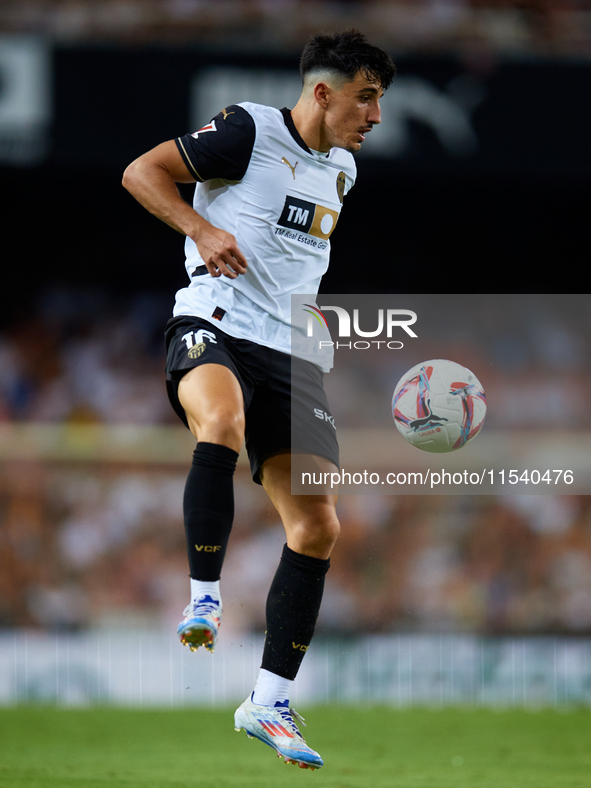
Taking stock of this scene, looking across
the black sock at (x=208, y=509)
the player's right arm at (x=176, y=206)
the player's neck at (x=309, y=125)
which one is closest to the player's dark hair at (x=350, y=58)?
the player's neck at (x=309, y=125)

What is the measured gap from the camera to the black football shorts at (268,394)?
13.6 ft

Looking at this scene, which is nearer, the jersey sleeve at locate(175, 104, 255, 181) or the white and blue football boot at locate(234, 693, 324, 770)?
the white and blue football boot at locate(234, 693, 324, 770)

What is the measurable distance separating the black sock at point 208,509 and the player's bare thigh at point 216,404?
0.05 meters

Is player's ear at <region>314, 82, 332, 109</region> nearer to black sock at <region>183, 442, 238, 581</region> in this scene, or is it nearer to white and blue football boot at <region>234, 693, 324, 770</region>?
black sock at <region>183, 442, 238, 581</region>

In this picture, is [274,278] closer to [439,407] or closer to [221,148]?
[221,148]

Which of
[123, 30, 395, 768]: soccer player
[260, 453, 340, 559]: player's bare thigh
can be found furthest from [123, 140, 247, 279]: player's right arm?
[260, 453, 340, 559]: player's bare thigh

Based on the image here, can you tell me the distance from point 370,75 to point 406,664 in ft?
17.9

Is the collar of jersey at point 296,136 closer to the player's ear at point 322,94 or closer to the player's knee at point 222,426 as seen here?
the player's ear at point 322,94

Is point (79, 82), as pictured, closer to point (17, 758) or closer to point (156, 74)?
point (156, 74)

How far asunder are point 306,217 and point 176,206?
600 millimetres

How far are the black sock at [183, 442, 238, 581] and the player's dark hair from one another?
5.19 feet

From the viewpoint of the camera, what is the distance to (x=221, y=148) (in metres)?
4.16

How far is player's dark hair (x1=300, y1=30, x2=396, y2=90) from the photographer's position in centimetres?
426

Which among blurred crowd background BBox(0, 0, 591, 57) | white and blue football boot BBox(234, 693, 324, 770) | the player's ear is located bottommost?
white and blue football boot BBox(234, 693, 324, 770)
